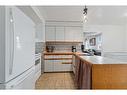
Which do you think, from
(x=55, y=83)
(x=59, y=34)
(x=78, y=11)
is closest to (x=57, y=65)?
(x=59, y=34)

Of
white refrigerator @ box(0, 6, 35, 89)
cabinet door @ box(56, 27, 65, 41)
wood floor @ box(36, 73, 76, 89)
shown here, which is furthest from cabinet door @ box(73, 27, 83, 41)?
white refrigerator @ box(0, 6, 35, 89)

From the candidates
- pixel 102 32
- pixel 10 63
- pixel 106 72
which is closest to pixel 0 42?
pixel 10 63

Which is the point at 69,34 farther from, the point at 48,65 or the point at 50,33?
the point at 48,65

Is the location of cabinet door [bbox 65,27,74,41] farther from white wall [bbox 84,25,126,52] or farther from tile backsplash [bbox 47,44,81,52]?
white wall [bbox 84,25,126,52]

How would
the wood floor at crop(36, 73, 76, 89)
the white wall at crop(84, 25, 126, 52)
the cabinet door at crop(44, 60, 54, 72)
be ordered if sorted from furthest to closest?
the white wall at crop(84, 25, 126, 52) < the cabinet door at crop(44, 60, 54, 72) < the wood floor at crop(36, 73, 76, 89)

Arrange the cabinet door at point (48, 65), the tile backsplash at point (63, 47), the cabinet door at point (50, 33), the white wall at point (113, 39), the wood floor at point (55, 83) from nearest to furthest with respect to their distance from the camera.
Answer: the wood floor at point (55, 83) → the cabinet door at point (48, 65) → the cabinet door at point (50, 33) → the tile backsplash at point (63, 47) → the white wall at point (113, 39)

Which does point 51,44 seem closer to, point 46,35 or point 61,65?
point 46,35

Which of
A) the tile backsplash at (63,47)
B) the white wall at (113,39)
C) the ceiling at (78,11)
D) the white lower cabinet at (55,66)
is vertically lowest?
the white lower cabinet at (55,66)

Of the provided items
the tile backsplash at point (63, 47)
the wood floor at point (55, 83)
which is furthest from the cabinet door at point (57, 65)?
the wood floor at point (55, 83)

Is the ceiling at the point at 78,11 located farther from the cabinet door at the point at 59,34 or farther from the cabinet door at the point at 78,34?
the cabinet door at the point at 78,34

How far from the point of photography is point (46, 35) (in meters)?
6.84

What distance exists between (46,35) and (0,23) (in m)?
5.45

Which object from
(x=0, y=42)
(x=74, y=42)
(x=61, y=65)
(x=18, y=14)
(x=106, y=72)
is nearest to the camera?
(x=0, y=42)

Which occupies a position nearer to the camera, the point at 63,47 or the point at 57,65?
the point at 57,65
